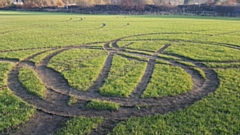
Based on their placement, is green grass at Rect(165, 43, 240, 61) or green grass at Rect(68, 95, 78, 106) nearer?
green grass at Rect(68, 95, 78, 106)

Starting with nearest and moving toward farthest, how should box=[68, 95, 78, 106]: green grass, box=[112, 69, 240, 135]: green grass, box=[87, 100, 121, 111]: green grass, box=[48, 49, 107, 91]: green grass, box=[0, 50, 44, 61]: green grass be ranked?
box=[112, 69, 240, 135]: green grass, box=[87, 100, 121, 111]: green grass, box=[68, 95, 78, 106]: green grass, box=[48, 49, 107, 91]: green grass, box=[0, 50, 44, 61]: green grass

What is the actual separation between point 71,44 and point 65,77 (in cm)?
Result: 920

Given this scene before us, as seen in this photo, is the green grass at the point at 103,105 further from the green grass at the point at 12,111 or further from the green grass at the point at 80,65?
the green grass at the point at 12,111

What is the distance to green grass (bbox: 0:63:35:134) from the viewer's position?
7262 mm

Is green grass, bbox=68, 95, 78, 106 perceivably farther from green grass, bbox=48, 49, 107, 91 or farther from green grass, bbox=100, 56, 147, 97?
green grass, bbox=100, 56, 147, 97

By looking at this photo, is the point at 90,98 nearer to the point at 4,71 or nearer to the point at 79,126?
the point at 79,126

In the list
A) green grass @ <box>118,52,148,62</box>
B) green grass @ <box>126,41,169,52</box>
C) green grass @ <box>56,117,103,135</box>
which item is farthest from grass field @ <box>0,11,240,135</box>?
green grass @ <box>126,41,169,52</box>

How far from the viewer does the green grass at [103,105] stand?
8202 mm

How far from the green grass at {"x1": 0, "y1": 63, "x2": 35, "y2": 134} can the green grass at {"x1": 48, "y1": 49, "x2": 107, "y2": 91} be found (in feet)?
7.90

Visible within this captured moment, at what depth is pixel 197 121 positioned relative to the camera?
7.24 m

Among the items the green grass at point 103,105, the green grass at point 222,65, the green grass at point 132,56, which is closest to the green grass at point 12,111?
the green grass at point 103,105

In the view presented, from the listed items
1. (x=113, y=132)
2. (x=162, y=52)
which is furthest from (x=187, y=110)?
(x=162, y=52)

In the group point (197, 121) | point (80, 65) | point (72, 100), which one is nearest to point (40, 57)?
point (80, 65)

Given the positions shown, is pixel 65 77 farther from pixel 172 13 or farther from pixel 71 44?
pixel 172 13
